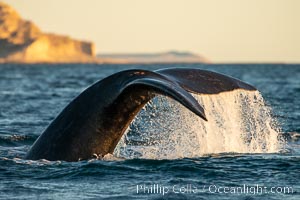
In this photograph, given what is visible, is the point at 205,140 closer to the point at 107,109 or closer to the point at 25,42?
the point at 107,109

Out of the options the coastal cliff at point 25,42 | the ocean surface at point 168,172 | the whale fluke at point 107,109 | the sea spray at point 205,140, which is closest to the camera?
the ocean surface at point 168,172

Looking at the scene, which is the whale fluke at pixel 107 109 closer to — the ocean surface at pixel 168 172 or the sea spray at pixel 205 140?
the ocean surface at pixel 168 172

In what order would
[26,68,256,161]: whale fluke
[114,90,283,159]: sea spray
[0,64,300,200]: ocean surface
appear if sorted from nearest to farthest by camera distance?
[0,64,300,200]: ocean surface, [26,68,256,161]: whale fluke, [114,90,283,159]: sea spray

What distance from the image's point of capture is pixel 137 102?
26.9ft

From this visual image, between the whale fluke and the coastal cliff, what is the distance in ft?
469

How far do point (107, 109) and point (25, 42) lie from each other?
146572mm

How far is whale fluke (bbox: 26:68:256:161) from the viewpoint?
8.06 m

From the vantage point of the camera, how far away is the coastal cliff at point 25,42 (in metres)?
152

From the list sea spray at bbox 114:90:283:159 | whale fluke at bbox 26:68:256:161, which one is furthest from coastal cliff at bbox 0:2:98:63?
whale fluke at bbox 26:68:256:161

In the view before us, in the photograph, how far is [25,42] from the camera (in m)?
153

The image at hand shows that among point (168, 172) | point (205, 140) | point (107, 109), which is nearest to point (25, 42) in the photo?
point (205, 140)

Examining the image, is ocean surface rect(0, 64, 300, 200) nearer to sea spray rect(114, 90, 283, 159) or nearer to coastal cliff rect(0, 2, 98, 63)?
sea spray rect(114, 90, 283, 159)

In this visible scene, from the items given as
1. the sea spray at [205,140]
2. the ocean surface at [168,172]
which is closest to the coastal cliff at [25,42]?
the sea spray at [205,140]

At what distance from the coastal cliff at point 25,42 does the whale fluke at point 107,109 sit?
469 feet
